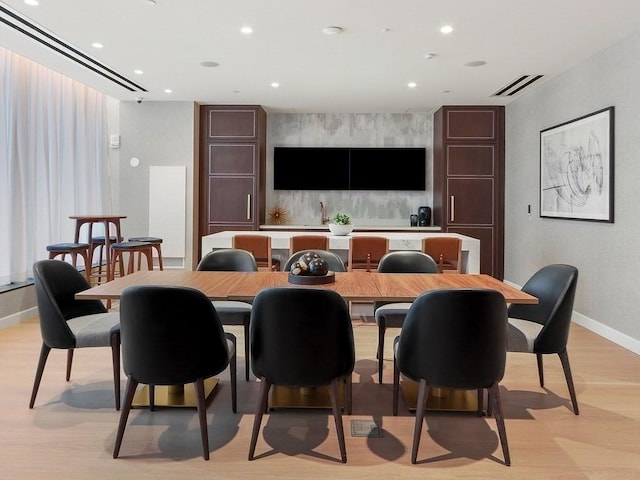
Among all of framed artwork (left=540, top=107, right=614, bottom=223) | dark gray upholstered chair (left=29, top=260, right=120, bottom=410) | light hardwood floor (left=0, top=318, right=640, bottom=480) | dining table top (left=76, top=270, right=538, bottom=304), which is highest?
framed artwork (left=540, top=107, right=614, bottom=223)

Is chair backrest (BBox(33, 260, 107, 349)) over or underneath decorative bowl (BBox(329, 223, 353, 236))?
underneath

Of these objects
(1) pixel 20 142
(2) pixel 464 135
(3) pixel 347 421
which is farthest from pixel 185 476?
(2) pixel 464 135

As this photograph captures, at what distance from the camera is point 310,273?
9.91ft

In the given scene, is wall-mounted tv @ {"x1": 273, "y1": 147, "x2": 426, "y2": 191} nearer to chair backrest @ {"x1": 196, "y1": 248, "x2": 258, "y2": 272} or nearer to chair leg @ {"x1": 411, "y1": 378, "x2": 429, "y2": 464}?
chair backrest @ {"x1": 196, "y1": 248, "x2": 258, "y2": 272}

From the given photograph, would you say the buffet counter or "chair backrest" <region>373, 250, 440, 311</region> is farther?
the buffet counter

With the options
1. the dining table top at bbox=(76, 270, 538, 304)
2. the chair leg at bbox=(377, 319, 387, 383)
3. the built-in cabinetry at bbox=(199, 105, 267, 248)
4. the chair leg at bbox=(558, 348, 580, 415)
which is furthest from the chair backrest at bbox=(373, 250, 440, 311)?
the built-in cabinetry at bbox=(199, 105, 267, 248)

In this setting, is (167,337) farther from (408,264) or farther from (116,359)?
(408,264)

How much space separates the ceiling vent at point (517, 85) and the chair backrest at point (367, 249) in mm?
2699

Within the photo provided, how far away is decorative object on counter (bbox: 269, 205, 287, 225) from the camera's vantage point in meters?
8.05

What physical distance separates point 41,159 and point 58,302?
3.33 m

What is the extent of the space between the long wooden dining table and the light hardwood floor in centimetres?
12

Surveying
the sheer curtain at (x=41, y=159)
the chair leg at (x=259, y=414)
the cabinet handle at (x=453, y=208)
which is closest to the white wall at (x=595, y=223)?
the cabinet handle at (x=453, y=208)

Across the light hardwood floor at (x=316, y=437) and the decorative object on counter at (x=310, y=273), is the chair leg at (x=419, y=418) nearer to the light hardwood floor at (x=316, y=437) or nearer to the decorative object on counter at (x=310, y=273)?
the light hardwood floor at (x=316, y=437)

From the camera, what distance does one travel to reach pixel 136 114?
289 inches
